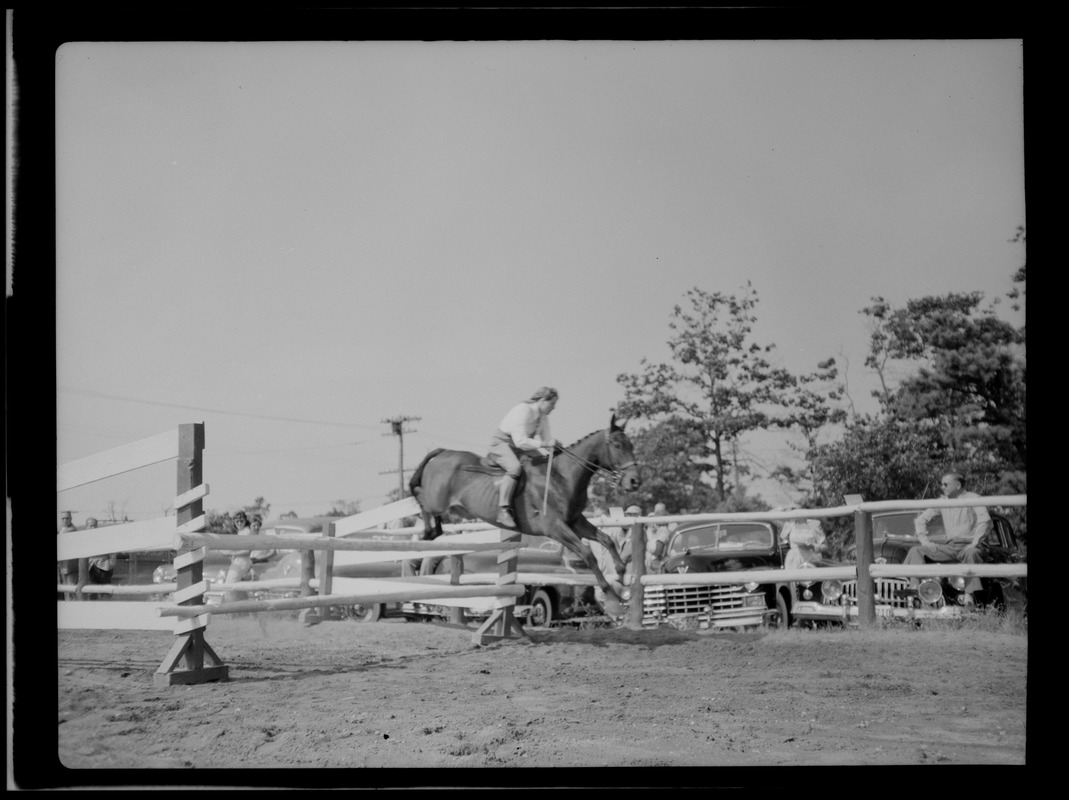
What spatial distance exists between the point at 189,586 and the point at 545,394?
2.60 m

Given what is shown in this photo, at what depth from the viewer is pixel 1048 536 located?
11.9 feet

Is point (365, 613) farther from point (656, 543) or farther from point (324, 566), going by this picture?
point (656, 543)

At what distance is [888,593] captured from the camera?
7.70 meters

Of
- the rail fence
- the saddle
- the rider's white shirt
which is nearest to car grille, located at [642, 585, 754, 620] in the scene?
the rail fence

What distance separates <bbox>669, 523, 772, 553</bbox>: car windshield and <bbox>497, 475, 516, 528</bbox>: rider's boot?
2.38 m

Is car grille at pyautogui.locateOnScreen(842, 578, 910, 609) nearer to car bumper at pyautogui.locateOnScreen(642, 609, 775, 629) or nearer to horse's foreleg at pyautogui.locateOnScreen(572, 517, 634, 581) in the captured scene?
car bumper at pyautogui.locateOnScreen(642, 609, 775, 629)

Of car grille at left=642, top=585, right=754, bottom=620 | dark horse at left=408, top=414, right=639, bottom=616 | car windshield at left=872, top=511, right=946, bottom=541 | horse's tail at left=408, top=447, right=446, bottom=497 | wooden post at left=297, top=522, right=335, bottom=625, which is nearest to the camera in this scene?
dark horse at left=408, top=414, right=639, bottom=616

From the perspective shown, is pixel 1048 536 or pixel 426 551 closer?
pixel 1048 536

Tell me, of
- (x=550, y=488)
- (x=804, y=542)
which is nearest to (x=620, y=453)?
(x=550, y=488)

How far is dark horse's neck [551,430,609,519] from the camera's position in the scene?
7.59m

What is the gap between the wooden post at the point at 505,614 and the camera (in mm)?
7656
